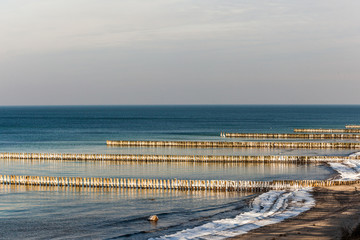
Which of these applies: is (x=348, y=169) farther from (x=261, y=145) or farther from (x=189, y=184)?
(x=261, y=145)

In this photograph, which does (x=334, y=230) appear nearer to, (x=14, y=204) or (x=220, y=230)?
(x=220, y=230)

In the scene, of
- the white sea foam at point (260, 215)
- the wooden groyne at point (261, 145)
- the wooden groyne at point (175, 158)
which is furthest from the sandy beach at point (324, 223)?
the wooden groyne at point (261, 145)

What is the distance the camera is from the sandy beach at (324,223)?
30625 millimetres

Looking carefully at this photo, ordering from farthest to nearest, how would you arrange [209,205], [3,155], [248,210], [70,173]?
[3,155] < [70,173] < [209,205] < [248,210]

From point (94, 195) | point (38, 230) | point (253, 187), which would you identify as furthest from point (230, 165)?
point (38, 230)

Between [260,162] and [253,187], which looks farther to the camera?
[260,162]

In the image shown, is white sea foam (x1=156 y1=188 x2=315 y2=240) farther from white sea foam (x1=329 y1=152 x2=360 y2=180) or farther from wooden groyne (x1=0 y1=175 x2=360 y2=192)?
white sea foam (x1=329 y1=152 x2=360 y2=180)

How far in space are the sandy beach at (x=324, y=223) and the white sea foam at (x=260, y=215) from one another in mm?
879

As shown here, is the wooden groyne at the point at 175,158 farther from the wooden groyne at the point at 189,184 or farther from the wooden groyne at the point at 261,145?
the wooden groyne at the point at 261,145

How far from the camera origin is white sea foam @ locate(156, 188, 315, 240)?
1258 inches

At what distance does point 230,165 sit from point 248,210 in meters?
28.9

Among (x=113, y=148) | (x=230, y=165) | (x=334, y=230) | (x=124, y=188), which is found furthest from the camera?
(x=113, y=148)

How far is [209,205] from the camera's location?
42.5m

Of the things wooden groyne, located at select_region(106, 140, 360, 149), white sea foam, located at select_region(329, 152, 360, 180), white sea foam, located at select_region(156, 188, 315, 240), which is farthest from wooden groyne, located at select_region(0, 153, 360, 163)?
white sea foam, located at select_region(156, 188, 315, 240)
